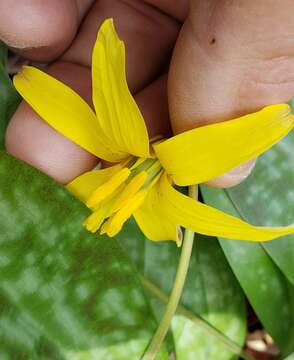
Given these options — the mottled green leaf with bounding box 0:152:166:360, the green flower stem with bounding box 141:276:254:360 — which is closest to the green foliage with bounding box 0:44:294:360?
the mottled green leaf with bounding box 0:152:166:360

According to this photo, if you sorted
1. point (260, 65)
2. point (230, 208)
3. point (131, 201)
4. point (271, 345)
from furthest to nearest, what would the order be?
point (271, 345) < point (230, 208) < point (131, 201) < point (260, 65)

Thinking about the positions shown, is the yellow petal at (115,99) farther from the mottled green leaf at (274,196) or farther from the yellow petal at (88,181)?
the mottled green leaf at (274,196)

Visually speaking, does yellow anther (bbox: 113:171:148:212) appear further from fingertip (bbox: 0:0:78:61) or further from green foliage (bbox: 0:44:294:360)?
fingertip (bbox: 0:0:78:61)

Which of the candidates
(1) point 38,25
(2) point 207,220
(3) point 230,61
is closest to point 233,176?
(2) point 207,220

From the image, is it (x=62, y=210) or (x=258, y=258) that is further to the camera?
(x=258, y=258)

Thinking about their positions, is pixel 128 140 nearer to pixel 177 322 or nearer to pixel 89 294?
pixel 89 294

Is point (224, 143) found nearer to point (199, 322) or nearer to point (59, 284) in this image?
point (59, 284)

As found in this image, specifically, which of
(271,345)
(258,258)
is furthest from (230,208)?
(271,345)
